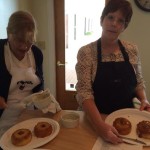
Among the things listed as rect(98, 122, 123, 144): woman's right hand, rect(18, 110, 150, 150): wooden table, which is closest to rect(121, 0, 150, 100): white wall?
rect(18, 110, 150, 150): wooden table

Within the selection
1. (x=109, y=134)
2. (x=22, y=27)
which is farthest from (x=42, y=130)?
(x=22, y=27)

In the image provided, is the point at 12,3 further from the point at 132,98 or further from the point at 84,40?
the point at 132,98

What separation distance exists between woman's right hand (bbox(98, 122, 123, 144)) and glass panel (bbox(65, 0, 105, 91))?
1.91 meters

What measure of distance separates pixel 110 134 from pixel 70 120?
247mm

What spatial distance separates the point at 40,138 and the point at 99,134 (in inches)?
11.3

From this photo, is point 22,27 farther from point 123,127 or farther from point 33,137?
point 123,127

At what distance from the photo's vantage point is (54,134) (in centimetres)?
106

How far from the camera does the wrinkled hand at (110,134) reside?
3.24ft

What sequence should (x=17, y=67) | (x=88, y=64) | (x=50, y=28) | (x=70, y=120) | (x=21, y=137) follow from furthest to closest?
1. (x=50, y=28)
2. (x=17, y=67)
3. (x=88, y=64)
4. (x=70, y=120)
5. (x=21, y=137)

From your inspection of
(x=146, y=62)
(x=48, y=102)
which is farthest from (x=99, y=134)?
(x=146, y=62)

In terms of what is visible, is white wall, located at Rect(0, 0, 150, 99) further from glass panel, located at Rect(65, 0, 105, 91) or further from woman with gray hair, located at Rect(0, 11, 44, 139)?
woman with gray hair, located at Rect(0, 11, 44, 139)

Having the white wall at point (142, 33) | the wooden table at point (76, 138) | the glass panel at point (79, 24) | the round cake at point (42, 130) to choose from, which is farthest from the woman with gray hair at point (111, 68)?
the glass panel at point (79, 24)

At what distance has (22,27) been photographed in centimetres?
131

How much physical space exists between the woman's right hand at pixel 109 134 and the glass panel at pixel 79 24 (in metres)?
1.91
